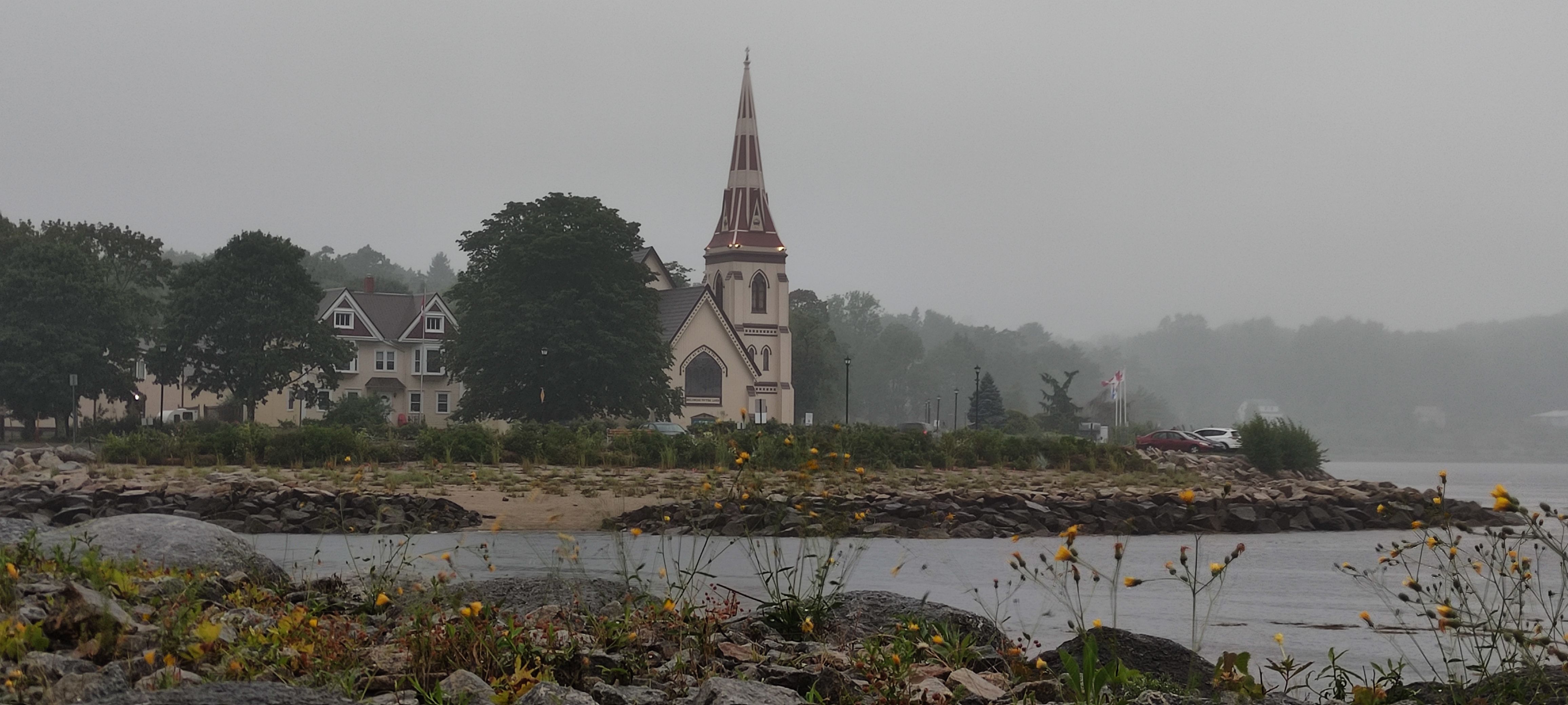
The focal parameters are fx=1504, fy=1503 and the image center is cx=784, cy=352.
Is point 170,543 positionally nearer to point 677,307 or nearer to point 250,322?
point 250,322

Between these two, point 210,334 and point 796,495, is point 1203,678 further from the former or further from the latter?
point 210,334

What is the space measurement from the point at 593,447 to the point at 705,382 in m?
47.0

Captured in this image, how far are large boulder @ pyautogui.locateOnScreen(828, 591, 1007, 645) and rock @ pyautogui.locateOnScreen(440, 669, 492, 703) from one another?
112 inches

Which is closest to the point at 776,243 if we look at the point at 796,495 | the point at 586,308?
the point at 586,308

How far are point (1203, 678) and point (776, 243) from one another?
299ft

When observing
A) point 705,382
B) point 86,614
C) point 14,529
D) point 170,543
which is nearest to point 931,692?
point 86,614

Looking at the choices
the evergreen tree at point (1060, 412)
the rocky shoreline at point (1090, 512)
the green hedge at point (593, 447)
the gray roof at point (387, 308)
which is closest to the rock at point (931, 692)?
the rocky shoreline at point (1090, 512)

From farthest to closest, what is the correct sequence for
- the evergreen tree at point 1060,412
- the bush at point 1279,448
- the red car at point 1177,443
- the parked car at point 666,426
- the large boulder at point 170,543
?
the evergreen tree at point 1060,412
the red car at point 1177,443
the parked car at point 666,426
the bush at point 1279,448
the large boulder at point 170,543

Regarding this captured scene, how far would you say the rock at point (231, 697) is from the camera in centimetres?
533

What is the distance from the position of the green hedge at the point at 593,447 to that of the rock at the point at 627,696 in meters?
24.4

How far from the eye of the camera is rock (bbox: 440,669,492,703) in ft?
20.7

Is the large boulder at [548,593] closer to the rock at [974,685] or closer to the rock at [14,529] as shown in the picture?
the rock at [974,685]

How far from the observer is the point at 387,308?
93312mm

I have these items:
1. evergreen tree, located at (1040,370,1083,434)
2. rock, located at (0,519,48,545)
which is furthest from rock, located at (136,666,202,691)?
evergreen tree, located at (1040,370,1083,434)
